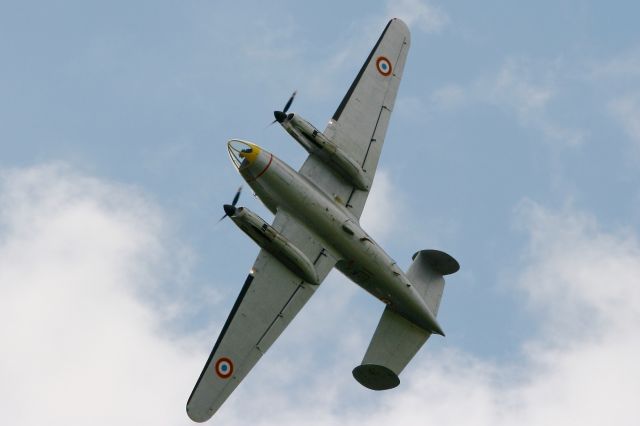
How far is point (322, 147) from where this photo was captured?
148 feet

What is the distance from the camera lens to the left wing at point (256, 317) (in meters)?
42.1

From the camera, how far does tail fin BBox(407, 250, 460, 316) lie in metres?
47.2

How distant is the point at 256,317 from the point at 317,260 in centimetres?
359

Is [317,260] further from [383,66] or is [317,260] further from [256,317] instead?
[383,66]

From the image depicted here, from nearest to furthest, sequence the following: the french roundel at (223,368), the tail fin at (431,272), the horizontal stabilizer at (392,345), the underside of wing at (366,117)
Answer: the french roundel at (223,368) < the horizontal stabilizer at (392,345) < the underside of wing at (366,117) < the tail fin at (431,272)

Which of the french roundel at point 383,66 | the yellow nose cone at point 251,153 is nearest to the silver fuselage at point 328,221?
the yellow nose cone at point 251,153

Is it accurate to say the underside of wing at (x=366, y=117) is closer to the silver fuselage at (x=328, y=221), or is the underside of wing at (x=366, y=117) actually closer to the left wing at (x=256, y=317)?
the silver fuselage at (x=328, y=221)

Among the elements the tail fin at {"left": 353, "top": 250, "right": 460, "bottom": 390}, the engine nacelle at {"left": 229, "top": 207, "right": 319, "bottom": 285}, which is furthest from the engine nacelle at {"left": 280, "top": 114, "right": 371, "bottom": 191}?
the tail fin at {"left": 353, "top": 250, "right": 460, "bottom": 390}

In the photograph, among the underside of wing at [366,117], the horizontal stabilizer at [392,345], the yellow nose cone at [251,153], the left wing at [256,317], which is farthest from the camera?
the underside of wing at [366,117]

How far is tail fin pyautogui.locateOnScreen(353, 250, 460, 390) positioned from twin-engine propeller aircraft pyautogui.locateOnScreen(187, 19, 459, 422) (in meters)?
0.04

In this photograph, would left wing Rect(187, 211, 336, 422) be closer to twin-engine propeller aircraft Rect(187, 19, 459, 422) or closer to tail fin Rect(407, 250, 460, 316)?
twin-engine propeller aircraft Rect(187, 19, 459, 422)

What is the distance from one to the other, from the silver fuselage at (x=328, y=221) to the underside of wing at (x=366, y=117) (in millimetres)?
1439

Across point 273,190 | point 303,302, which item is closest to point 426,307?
point 303,302

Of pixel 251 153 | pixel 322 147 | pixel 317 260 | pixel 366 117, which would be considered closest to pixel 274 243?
pixel 317 260
